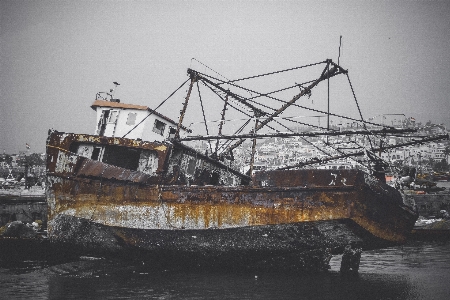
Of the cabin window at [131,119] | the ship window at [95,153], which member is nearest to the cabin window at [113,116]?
the cabin window at [131,119]

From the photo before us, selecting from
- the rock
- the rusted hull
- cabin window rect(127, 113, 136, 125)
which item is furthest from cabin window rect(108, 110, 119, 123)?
the rock

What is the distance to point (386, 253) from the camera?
1062cm

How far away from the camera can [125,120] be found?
1128cm

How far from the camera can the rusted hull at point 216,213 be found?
5867mm

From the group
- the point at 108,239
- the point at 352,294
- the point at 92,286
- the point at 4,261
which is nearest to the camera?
the point at 352,294

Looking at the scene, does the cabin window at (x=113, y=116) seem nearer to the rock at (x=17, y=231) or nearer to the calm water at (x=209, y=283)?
the rock at (x=17, y=231)

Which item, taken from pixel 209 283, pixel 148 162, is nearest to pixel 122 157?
pixel 148 162

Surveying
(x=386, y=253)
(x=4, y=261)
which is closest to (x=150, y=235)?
(x=4, y=261)

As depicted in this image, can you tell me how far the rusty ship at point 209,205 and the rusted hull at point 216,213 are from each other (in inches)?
0.9

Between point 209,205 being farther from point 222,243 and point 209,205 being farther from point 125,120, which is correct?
point 125,120

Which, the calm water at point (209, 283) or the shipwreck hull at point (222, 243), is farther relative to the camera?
the shipwreck hull at point (222, 243)

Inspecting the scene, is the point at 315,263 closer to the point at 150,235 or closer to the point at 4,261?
the point at 150,235

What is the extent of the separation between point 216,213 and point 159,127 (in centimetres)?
610

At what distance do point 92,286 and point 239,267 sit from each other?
3448mm
